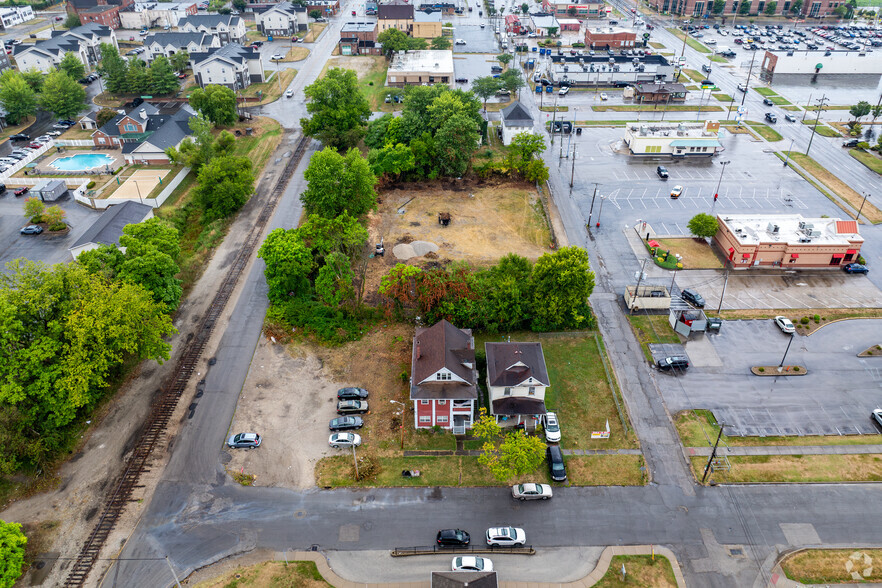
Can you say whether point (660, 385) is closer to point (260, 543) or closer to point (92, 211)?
point (260, 543)

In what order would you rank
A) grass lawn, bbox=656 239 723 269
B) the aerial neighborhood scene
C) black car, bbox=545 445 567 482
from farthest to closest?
grass lawn, bbox=656 239 723 269, black car, bbox=545 445 567 482, the aerial neighborhood scene

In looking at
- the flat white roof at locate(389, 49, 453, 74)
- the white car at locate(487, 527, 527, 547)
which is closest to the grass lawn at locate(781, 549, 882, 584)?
the white car at locate(487, 527, 527, 547)

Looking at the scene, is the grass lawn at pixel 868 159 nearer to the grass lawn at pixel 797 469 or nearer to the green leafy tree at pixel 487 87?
the green leafy tree at pixel 487 87

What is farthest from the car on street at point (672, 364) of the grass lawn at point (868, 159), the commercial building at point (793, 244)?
the grass lawn at point (868, 159)

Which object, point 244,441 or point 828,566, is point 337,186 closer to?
point 244,441

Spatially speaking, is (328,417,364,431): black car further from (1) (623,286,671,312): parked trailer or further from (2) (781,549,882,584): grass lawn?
(2) (781,549,882,584): grass lawn

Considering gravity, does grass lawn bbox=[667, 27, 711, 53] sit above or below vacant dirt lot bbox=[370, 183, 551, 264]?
above

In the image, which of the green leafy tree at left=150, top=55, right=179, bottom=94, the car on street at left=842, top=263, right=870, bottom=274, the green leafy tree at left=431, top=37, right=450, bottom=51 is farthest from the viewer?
the green leafy tree at left=431, top=37, right=450, bottom=51

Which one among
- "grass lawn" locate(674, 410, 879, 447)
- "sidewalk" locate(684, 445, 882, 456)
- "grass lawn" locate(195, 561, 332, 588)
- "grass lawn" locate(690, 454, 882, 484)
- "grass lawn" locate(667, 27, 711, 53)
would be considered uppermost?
"grass lawn" locate(667, 27, 711, 53)
